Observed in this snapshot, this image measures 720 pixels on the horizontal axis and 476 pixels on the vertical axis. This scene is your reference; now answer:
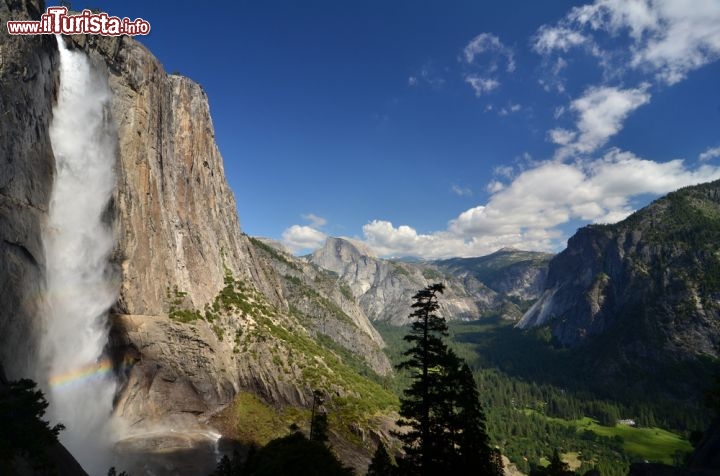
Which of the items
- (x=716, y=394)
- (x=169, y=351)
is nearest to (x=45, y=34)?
(x=169, y=351)

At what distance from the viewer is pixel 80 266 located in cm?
5597

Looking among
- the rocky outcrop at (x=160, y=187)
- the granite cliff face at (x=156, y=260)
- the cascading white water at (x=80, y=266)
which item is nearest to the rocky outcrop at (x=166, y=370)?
the granite cliff face at (x=156, y=260)

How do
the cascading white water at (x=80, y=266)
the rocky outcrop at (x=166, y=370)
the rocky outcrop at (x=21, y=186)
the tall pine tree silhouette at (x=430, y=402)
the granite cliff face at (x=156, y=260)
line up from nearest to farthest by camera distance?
the tall pine tree silhouette at (x=430, y=402), the rocky outcrop at (x=21, y=186), the granite cliff face at (x=156, y=260), the cascading white water at (x=80, y=266), the rocky outcrop at (x=166, y=370)

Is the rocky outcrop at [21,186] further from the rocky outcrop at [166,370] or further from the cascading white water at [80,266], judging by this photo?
the rocky outcrop at [166,370]

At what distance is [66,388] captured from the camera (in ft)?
167

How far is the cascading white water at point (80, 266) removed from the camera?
4922 cm

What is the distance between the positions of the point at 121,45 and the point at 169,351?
55.5 m

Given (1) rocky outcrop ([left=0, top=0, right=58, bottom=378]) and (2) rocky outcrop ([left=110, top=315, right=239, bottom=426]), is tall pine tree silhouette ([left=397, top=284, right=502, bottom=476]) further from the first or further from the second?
(2) rocky outcrop ([left=110, top=315, right=239, bottom=426])

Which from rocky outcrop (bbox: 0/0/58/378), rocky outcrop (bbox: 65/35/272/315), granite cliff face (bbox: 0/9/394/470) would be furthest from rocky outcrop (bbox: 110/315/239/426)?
rocky outcrop (bbox: 0/0/58/378)

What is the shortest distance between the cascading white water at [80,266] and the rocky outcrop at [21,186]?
5200 millimetres

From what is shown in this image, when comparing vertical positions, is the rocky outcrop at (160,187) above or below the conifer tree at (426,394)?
above

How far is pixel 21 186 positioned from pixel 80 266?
58.6ft

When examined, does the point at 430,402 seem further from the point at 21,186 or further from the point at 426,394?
the point at 21,186

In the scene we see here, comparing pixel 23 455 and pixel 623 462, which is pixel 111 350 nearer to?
pixel 23 455
